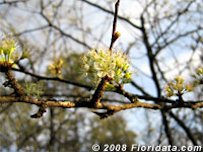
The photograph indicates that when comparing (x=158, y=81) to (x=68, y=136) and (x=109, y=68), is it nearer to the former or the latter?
(x=109, y=68)

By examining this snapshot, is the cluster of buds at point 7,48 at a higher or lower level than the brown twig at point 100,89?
higher

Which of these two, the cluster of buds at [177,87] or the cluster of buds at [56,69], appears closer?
the cluster of buds at [177,87]

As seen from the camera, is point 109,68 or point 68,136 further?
point 68,136

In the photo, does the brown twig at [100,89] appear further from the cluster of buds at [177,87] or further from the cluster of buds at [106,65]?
the cluster of buds at [177,87]

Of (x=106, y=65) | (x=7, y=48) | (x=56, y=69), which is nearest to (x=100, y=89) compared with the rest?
(x=106, y=65)

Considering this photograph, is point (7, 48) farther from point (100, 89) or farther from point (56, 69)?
point (56, 69)

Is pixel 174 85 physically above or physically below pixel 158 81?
below

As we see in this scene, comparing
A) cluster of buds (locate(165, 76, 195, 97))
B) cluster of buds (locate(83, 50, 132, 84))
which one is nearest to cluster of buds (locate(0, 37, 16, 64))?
cluster of buds (locate(83, 50, 132, 84))

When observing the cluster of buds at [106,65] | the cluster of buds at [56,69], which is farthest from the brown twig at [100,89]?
the cluster of buds at [56,69]

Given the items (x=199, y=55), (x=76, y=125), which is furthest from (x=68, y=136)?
(x=199, y=55)
